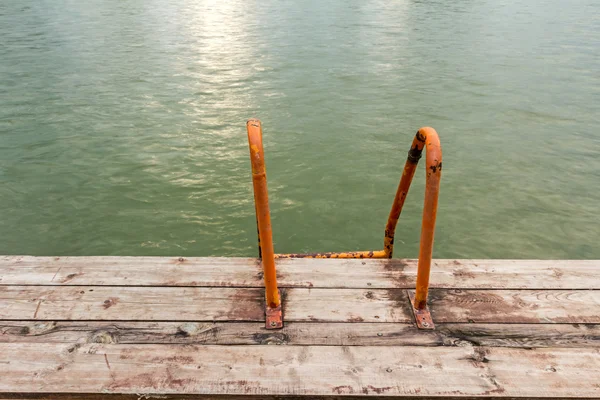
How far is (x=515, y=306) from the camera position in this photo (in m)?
3.07

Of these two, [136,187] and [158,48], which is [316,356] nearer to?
[136,187]

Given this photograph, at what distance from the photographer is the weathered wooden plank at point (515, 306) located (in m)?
2.98

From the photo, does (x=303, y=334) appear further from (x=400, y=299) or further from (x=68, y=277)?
(x=68, y=277)

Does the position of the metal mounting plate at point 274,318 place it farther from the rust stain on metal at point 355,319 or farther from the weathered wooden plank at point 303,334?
the rust stain on metal at point 355,319

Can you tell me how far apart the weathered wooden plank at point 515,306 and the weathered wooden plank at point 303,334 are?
60 millimetres

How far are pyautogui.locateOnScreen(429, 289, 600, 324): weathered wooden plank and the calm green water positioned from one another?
2.87 metres

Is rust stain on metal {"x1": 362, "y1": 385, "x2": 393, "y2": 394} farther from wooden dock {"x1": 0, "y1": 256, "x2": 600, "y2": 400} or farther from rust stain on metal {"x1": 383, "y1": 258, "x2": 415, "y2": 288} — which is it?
rust stain on metal {"x1": 383, "y1": 258, "x2": 415, "y2": 288}

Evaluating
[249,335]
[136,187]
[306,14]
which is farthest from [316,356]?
[306,14]

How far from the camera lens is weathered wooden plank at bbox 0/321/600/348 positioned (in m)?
2.77

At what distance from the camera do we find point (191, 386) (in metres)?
2.49

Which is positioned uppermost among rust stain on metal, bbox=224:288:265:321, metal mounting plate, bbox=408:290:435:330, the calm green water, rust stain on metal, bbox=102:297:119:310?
rust stain on metal, bbox=102:297:119:310

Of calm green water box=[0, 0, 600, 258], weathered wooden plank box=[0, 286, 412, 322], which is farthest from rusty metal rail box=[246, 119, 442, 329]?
calm green water box=[0, 0, 600, 258]

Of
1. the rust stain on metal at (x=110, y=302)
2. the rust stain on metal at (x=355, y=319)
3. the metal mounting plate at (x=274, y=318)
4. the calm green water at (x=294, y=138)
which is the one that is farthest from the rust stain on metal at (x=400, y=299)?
the calm green water at (x=294, y=138)

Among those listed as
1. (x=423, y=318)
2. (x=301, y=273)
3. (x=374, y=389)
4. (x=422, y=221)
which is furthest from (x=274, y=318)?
(x=422, y=221)
